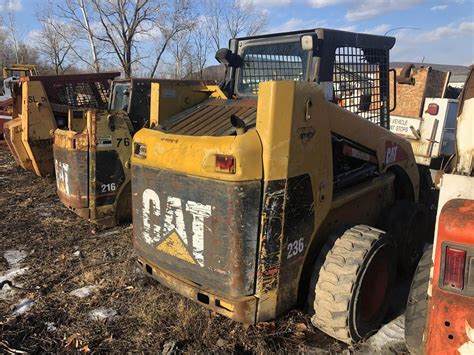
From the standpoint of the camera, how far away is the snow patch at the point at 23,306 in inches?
143

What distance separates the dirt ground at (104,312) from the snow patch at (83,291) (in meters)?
0.03

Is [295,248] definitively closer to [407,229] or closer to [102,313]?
[407,229]

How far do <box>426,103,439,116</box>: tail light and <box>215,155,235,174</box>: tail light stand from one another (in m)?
5.07

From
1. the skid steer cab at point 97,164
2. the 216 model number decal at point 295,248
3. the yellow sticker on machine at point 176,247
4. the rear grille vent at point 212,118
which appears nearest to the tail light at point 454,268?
the 216 model number decal at point 295,248

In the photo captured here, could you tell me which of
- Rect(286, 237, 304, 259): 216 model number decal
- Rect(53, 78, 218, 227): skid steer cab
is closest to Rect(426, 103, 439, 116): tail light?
Rect(53, 78, 218, 227): skid steer cab

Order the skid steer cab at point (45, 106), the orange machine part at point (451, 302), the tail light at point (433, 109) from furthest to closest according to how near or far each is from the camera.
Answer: the skid steer cab at point (45, 106)
the tail light at point (433, 109)
the orange machine part at point (451, 302)

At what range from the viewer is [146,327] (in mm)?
3352

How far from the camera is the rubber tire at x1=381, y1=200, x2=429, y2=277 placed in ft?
13.1

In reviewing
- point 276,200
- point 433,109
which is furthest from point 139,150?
point 433,109

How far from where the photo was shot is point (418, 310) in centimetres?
257

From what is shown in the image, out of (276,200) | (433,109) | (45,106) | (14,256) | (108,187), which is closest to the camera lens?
(276,200)

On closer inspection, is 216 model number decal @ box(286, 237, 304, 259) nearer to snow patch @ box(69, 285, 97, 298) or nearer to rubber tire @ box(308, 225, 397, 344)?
rubber tire @ box(308, 225, 397, 344)

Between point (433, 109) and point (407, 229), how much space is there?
→ 330 cm

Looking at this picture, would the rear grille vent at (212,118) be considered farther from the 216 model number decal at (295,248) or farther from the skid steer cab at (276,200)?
the 216 model number decal at (295,248)
